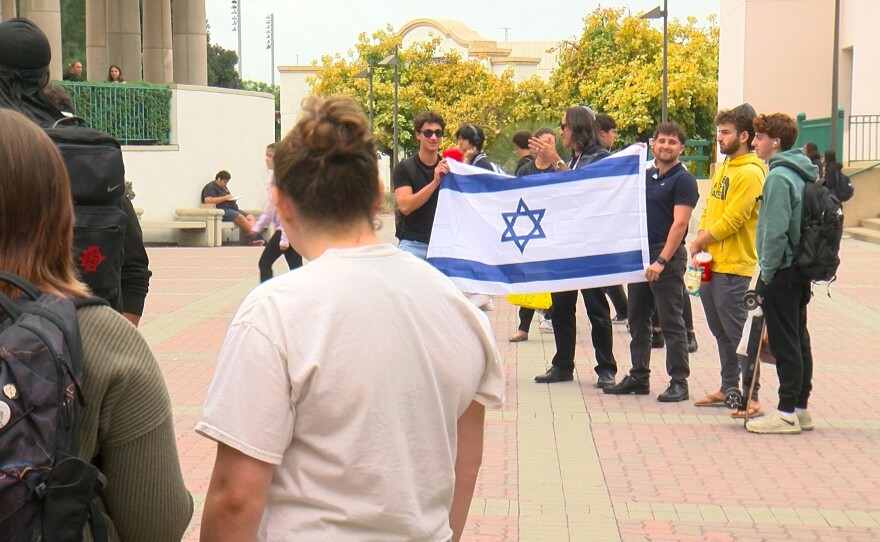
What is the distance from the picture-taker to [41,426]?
6.90 ft

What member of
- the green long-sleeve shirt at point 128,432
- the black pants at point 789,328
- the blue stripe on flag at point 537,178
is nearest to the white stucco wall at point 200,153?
the blue stripe on flag at point 537,178

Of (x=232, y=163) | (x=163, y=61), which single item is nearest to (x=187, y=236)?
(x=232, y=163)

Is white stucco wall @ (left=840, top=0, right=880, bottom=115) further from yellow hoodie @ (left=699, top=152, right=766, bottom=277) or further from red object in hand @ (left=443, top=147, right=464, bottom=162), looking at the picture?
yellow hoodie @ (left=699, top=152, right=766, bottom=277)

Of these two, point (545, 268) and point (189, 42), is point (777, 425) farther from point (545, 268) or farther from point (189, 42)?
point (189, 42)

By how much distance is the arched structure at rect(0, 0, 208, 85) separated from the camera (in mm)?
30359

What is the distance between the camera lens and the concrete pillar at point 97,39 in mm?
30875

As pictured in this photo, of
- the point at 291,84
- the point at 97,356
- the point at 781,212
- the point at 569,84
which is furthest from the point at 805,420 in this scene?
the point at 291,84

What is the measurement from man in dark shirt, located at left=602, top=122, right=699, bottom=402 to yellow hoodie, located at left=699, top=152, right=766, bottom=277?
0.37 m

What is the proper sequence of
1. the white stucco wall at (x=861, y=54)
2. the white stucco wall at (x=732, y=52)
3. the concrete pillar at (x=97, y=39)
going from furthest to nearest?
the white stucco wall at (x=732, y=52) < the white stucco wall at (x=861, y=54) < the concrete pillar at (x=97, y=39)

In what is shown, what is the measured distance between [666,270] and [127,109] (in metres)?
17.7

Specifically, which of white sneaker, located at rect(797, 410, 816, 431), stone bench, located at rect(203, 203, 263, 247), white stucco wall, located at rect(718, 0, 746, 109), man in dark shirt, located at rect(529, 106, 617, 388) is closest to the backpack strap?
white sneaker, located at rect(797, 410, 816, 431)

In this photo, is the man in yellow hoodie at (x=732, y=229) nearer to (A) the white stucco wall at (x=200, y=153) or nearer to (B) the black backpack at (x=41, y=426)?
(B) the black backpack at (x=41, y=426)

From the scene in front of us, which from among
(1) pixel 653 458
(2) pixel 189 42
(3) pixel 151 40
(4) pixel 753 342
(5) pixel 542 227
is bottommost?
(1) pixel 653 458

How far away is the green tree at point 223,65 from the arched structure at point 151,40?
53.3 metres
